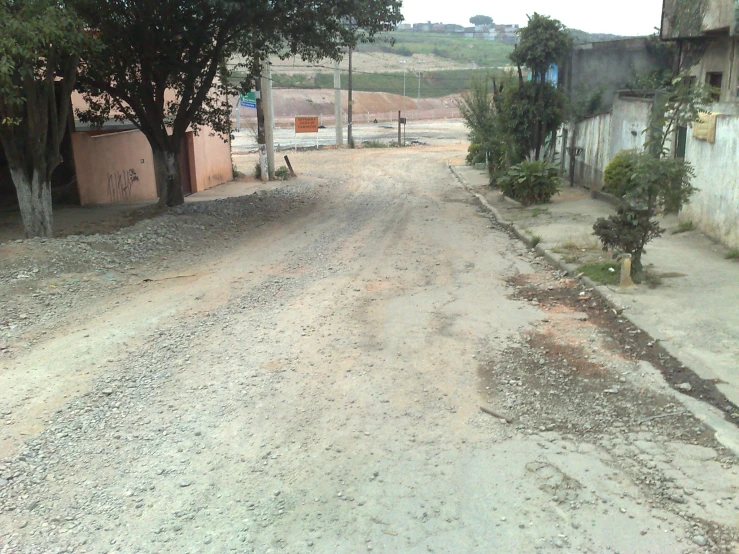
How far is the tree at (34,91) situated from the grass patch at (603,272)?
322 inches

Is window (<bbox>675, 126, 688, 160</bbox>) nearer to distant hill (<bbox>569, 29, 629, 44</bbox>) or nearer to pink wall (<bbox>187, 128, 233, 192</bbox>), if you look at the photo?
distant hill (<bbox>569, 29, 629, 44</bbox>)

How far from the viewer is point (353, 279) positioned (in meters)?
9.58

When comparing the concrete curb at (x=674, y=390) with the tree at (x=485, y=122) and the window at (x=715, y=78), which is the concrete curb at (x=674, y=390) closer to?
the window at (x=715, y=78)

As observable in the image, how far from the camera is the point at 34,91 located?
11.4 meters

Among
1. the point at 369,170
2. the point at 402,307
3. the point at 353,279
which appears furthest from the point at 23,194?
the point at 369,170

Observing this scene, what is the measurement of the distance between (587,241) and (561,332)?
4640 millimetres

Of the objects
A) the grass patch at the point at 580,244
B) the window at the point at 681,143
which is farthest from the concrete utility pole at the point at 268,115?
the grass patch at the point at 580,244

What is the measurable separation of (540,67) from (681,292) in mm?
11650

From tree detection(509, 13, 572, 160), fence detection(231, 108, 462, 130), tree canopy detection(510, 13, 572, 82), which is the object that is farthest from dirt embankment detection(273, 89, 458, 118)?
tree canopy detection(510, 13, 572, 82)

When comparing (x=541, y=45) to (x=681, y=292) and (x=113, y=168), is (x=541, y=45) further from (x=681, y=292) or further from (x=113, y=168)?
(x=113, y=168)

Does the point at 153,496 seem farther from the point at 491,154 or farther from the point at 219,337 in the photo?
the point at 491,154

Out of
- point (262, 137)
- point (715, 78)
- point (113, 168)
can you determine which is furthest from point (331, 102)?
point (715, 78)

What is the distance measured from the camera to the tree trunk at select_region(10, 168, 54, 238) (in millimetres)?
11805

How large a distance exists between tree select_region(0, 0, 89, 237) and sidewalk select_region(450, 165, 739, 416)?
27.1 ft
